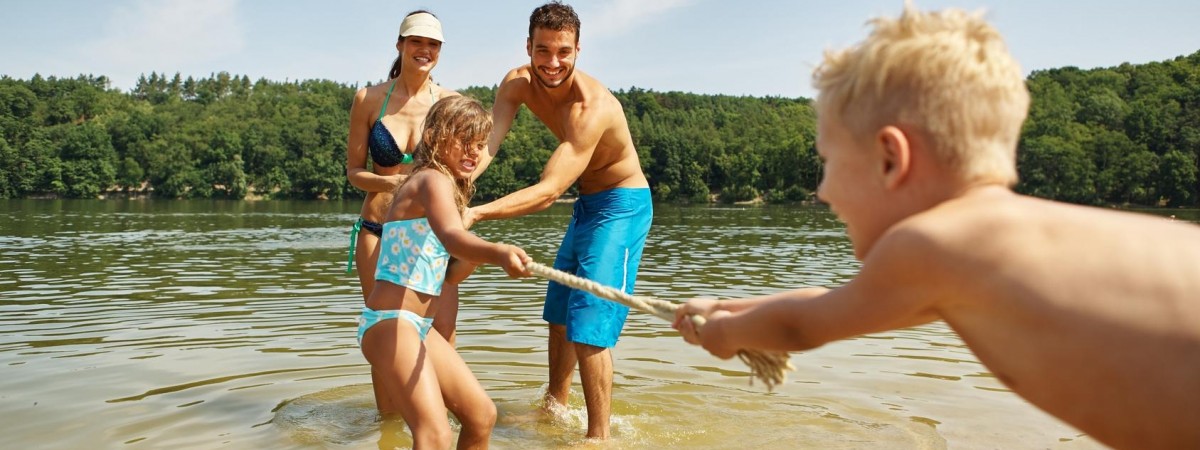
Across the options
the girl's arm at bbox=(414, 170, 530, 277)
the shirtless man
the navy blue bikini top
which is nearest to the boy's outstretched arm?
the girl's arm at bbox=(414, 170, 530, 277)

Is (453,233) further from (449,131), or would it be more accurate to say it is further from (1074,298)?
(1074,298)

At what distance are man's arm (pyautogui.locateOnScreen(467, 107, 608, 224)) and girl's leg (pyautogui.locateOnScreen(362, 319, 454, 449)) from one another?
0.69 m

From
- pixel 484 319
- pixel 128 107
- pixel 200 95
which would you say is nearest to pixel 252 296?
pixel 484 319

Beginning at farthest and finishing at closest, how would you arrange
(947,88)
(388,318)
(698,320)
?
(388,318)
(698,320)
(947,88)

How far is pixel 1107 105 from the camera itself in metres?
98.2

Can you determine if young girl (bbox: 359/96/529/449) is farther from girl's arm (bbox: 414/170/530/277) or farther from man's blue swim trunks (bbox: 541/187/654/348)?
man's blue swim trunks (bbox: 541/187/654/348)

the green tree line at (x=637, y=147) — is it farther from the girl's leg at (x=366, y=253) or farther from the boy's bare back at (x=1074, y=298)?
the boy's bare back at (x=1074, y=298)

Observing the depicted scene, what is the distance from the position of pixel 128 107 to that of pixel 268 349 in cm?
14724

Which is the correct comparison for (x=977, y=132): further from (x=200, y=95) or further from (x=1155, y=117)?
(x=200, y=95)

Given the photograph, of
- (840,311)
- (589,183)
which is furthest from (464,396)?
(840,311)

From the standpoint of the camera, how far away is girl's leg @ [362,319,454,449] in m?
4.36

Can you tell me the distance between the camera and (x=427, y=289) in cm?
461

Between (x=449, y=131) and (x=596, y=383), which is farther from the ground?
(x=449, y=131)

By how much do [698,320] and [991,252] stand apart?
3.12ft
